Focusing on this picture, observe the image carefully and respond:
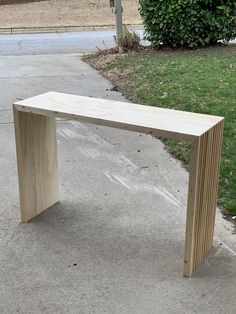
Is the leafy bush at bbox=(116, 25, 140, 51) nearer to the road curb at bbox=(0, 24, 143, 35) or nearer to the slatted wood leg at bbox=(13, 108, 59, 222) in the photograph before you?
the slatted wood leg at bbox=(13, 108, 59, 222)

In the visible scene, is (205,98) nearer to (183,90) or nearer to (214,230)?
(183,90)

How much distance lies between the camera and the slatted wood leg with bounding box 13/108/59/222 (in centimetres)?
338

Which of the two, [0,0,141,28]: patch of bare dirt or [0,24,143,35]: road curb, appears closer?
[0,24,143,35]: road curb

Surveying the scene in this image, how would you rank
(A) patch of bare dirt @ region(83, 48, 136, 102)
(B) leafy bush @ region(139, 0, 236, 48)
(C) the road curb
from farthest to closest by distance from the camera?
(C) the road curb, (B) leafy bush @ region(139, 0, 236, 48), (A) patch of bare dirt @ region(83, 48, 136, 102)

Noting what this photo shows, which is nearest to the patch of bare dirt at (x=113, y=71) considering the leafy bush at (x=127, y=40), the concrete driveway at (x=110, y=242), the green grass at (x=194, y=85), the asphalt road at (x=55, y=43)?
the green grass at (x=194, y=85)

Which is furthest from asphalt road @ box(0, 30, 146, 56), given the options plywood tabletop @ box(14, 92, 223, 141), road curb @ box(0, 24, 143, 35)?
plywood tabletop @ box(14, 92, 223, 141)

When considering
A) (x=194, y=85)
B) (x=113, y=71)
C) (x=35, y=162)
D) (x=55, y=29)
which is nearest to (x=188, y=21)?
(x=113, y=71)

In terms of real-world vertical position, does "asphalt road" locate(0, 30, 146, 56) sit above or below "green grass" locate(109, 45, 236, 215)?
below

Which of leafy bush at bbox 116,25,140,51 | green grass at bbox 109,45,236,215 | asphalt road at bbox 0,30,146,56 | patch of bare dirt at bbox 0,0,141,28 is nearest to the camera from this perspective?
green grass at bbox 109,45,236,215

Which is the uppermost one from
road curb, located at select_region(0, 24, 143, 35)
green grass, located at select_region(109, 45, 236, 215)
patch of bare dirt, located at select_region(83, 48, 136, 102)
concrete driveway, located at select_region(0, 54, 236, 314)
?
green grass, located at select_region(109, 45, 236, 215)

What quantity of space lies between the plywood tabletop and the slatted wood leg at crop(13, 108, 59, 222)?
0.52ft

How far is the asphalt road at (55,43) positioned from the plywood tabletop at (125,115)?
27.6 feet

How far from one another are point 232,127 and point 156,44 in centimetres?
548

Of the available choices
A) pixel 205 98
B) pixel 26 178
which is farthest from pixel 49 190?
pixel 205 98
